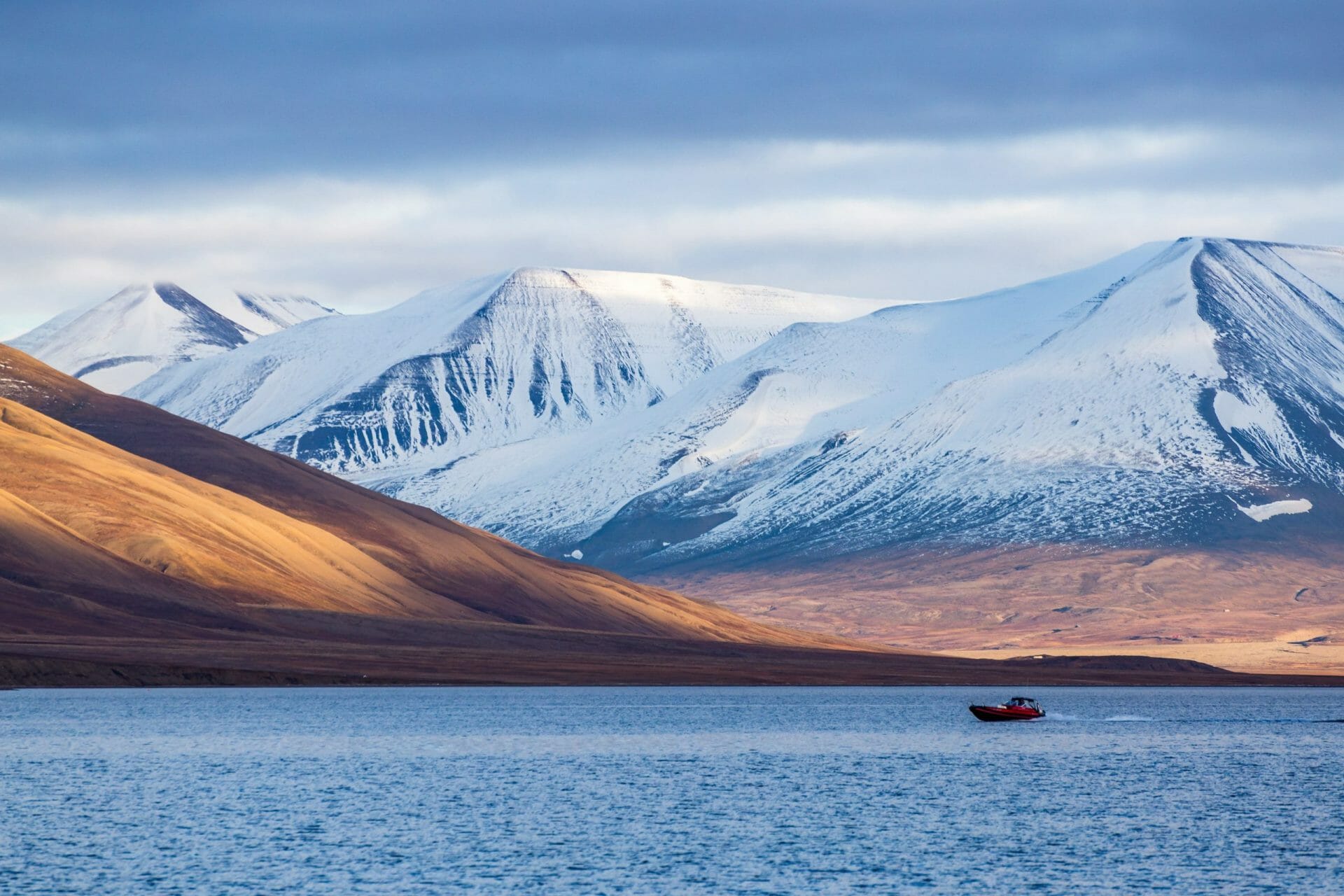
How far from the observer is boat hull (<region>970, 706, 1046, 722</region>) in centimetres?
15100

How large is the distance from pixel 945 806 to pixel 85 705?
87.3 metres

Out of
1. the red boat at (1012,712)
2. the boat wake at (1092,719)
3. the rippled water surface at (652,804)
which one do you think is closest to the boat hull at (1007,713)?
the red boat at (1012,712)

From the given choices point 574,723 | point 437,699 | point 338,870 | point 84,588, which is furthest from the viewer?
point 84,588

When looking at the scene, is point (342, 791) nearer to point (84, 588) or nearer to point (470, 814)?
point (470, 814)

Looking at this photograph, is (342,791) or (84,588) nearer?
(342,791)

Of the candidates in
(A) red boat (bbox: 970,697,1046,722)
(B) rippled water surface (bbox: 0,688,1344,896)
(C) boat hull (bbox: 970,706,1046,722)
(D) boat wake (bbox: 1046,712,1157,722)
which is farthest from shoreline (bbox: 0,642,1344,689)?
(C) boat hull (bbox: 970,706,1046,722)

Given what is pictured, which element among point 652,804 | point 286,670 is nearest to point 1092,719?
point 286,670

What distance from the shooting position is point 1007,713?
15138 centimetres

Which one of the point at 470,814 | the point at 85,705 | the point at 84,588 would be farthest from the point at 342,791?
the point at 84,588

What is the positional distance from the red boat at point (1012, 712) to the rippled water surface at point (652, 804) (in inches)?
47.4

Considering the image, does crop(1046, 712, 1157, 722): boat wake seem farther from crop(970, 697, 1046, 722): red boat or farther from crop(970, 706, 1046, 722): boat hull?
crop(970, 706, 1046, 722): boat hull

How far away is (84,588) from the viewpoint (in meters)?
200

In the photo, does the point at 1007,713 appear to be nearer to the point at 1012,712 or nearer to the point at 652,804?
the point at 1012,712

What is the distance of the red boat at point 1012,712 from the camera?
151 meters
